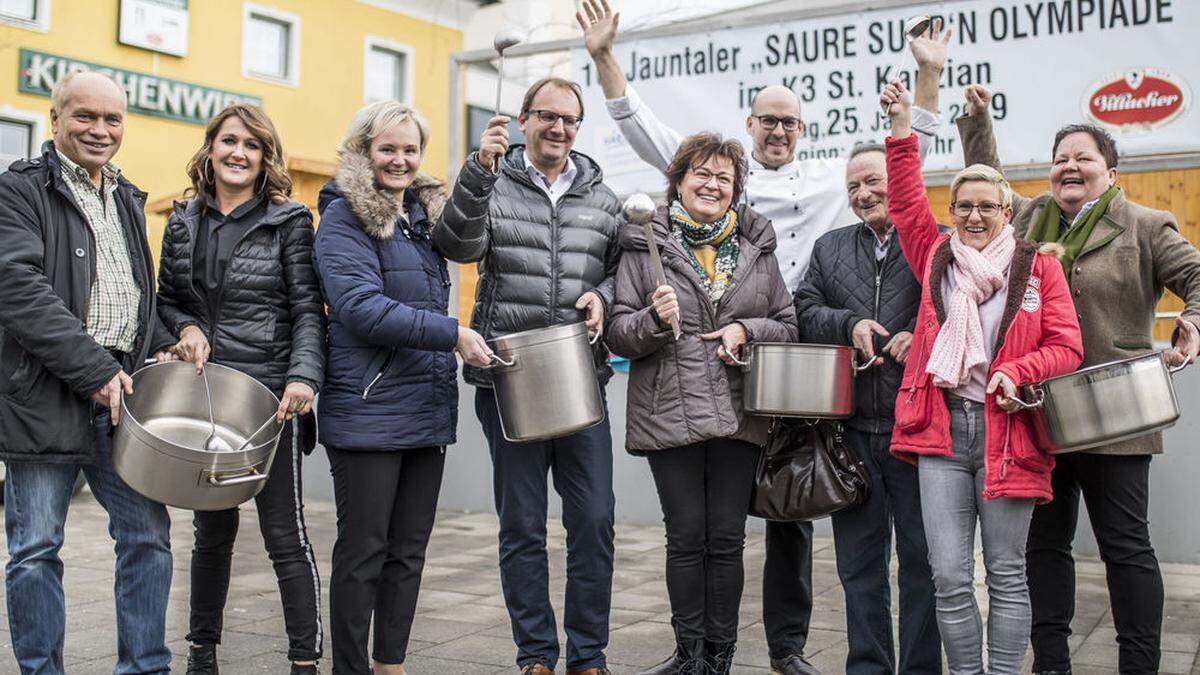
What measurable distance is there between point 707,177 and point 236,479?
5.62ft

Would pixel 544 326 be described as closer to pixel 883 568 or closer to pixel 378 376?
pixel 378 376

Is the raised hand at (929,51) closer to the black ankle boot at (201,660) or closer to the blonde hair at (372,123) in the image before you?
the blonde hair at (372,123)

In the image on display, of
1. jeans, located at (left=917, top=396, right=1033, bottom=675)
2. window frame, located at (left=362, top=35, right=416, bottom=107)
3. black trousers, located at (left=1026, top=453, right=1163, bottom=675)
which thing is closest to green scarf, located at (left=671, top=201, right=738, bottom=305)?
jeans, located at (left=917, top=396, right=1033, bottom=675)

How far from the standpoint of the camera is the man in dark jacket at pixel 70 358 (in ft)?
10.6

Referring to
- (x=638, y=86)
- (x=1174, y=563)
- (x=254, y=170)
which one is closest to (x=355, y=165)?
(x=254, y=170)

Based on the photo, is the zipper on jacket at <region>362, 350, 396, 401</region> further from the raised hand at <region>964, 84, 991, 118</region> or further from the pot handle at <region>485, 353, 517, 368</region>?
the raised hand at <region>964, 84, 991, 118</region>

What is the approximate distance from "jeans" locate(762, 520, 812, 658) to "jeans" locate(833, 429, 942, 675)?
0.26m

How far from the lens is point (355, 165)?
12.3 ft

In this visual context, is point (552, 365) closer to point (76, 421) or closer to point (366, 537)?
point (366, 537)

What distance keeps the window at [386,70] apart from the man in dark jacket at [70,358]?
1864 centimetres

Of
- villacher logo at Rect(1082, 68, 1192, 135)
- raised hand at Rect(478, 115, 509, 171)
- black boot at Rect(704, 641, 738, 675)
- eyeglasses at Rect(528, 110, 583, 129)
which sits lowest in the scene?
black boot at Rect(704, 641, 738, 675)

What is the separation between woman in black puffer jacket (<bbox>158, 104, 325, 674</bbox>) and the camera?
12.2 ft

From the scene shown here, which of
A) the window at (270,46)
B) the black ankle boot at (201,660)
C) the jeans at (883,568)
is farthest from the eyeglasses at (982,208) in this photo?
the window at (270,46)

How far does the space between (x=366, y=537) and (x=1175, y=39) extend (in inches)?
181
